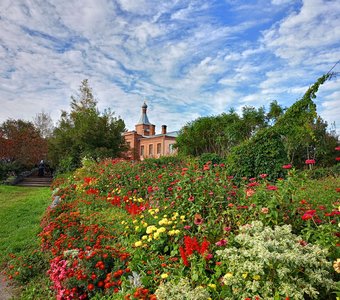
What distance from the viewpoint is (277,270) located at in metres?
1.96

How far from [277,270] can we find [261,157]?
21.0 ft

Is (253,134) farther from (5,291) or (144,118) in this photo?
(144,118)

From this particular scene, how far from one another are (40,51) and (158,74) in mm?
3795

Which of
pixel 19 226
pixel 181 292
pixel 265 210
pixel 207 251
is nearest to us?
pixel 181 292

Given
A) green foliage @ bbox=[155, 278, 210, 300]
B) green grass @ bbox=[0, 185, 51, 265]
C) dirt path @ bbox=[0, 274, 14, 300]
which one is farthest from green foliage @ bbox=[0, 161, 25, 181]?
green foliage @ bbox=[155, 278, 210, 300]

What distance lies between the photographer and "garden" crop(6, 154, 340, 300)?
6.72 ft

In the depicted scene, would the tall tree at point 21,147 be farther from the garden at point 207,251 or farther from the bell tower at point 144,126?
Answer: the bell tower at point 144,126

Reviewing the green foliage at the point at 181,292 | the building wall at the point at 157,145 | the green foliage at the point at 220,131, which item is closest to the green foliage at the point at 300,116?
the green foliage at the point at 181,292

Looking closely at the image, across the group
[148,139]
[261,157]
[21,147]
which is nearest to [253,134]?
[261,157]

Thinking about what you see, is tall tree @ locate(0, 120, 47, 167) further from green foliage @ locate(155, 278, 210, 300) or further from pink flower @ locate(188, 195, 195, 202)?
green foliage @ locate(155, 278, 210, 300)

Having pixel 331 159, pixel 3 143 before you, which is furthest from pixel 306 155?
pixel 3 143

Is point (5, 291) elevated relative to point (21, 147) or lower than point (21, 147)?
lower

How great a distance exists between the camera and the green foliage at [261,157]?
7.88m

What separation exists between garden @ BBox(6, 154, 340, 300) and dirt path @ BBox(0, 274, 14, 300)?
5.4 inches
